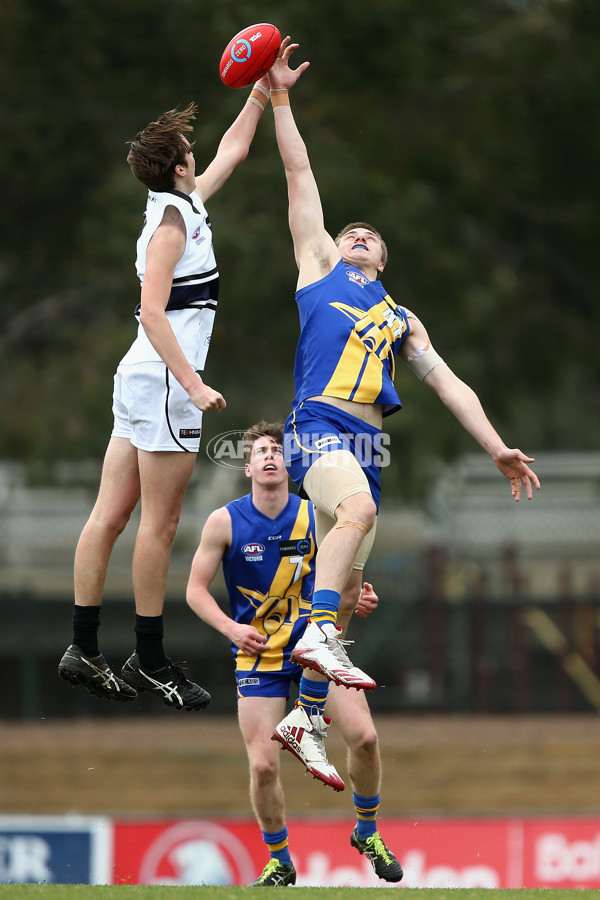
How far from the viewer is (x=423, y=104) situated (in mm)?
17797

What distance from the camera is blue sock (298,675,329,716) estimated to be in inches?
251

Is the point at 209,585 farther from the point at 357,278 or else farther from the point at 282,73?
the point at 282,73

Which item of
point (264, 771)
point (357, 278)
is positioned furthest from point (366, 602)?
point (357, 278)

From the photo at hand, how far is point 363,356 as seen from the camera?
659 cm

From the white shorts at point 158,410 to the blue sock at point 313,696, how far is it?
1241 millimetres

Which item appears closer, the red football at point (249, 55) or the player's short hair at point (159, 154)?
the player's short hair at point (159, 154)

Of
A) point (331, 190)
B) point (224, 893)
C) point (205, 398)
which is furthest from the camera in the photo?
point (331, 190)

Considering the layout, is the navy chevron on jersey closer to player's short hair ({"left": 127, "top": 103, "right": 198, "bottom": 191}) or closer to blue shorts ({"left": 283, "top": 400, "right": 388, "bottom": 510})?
blue shorts ({"left": 283, "top": 400, "right": 388, "bottom": 510})

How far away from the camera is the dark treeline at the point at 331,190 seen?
16078 millimetres

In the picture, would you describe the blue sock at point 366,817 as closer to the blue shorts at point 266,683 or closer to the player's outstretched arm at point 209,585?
the blue shorts at point 266,683

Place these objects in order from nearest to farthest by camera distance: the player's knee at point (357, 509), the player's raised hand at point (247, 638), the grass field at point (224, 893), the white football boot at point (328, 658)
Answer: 1. the white football boot at point (328, 658)
2. the grass field at point (224, 893)
3. the player's knee at point (357, 509)
4. the player's raised hand at point (247, 638)

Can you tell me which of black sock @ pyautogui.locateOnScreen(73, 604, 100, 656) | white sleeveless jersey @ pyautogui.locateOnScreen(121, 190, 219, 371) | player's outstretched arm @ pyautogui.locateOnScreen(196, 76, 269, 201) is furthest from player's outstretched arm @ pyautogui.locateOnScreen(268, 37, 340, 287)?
black sock @ pyautogui.locateOnScreen(73, 604, 100, 656)

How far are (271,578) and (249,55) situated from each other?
284 cm

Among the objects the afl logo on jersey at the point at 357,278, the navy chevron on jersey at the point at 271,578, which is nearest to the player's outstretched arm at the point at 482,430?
the afl logo on jersey at the point at 357,278
